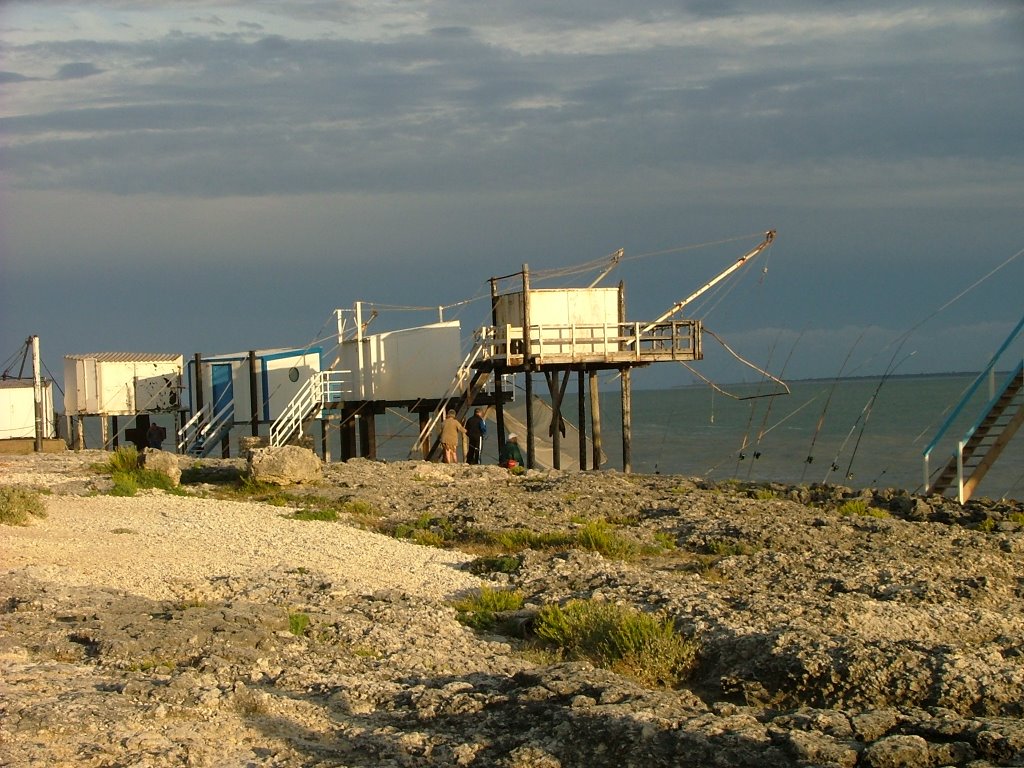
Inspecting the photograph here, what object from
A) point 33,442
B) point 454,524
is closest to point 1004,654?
point 454,524

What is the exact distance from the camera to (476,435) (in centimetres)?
3281

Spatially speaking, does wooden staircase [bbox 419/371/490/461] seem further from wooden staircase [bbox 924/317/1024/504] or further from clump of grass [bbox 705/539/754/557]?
clump of grass [bbox 705/539/754/557]

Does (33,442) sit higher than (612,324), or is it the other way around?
(612,324)

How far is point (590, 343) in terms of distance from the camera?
33.2 m

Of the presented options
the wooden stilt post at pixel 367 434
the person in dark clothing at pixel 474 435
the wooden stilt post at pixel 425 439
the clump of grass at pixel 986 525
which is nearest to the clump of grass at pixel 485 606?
the clump of grass at pixel 986 525

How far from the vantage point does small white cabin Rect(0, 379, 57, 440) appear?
38312 millimetres

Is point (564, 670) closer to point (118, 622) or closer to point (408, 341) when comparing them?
point (118, 622)

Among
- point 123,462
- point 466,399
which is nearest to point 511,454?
point 466,399

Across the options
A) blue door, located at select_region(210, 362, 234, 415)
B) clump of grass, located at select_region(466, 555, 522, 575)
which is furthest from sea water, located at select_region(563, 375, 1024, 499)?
blue door, located at select_region(210, 362, 234, 415)

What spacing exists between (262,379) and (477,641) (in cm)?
2797

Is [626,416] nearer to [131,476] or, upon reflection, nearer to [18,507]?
[131,476]

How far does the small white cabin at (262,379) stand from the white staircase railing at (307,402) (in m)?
0.87

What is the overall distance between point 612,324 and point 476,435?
4.63 meters

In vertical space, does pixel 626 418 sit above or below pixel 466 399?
below
